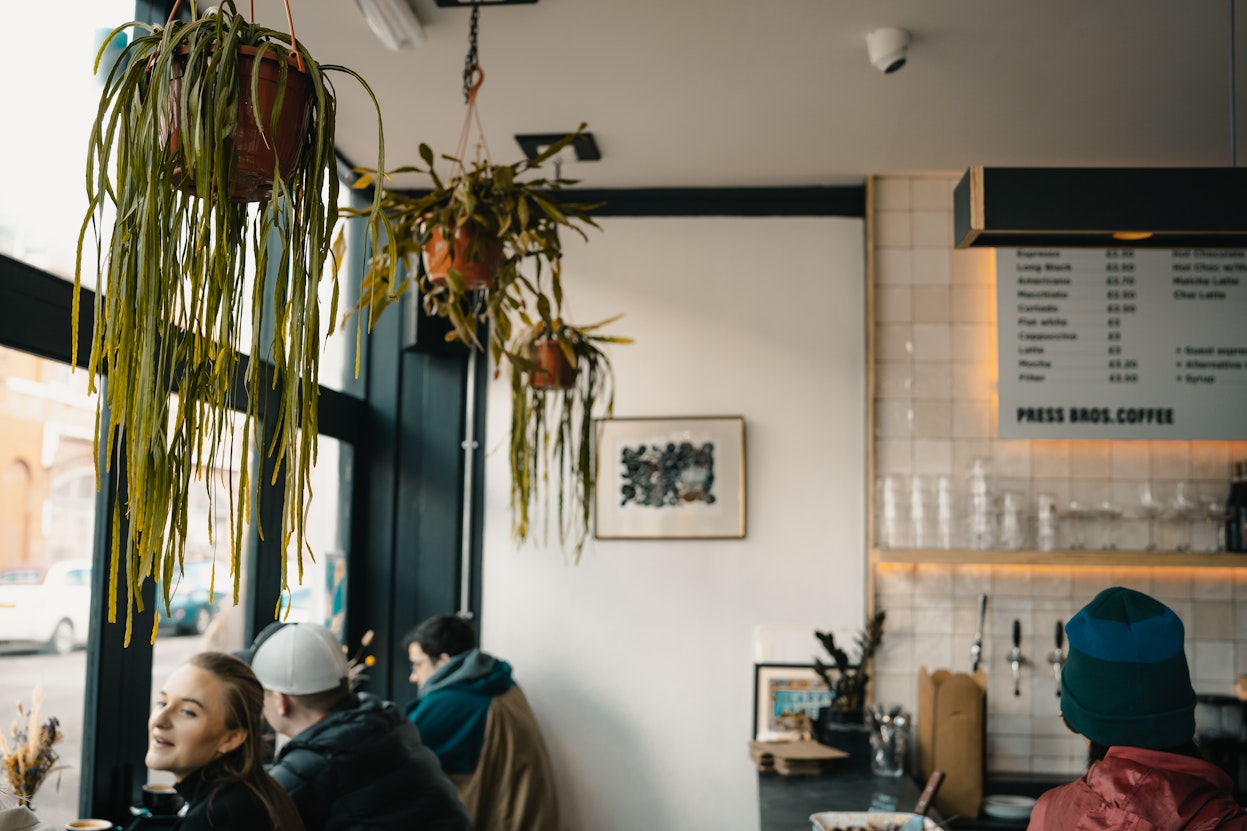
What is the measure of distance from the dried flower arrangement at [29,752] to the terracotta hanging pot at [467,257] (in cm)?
120

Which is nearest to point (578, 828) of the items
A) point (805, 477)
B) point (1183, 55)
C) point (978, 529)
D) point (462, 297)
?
point (805, 477)

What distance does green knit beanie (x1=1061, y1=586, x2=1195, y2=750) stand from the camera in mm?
1660

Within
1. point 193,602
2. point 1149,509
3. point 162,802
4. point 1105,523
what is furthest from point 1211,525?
point 162,802

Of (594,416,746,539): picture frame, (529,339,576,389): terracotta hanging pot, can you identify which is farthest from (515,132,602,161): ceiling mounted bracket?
(594,416,746,539): picture frame

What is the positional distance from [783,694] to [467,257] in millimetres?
2436

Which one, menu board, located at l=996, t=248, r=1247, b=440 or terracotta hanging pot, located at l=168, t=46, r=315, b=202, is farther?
menu board, located at l=996, t=248, r=1247, b=440

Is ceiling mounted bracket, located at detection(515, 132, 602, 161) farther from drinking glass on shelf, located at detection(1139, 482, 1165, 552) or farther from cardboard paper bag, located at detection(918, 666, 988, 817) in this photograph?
drinking glass on shelf, located at detection(1139, 482, 1165, 552)

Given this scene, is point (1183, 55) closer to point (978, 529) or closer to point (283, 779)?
point (978, 529)

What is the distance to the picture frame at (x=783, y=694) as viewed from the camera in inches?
168

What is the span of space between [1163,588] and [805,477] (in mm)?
1292

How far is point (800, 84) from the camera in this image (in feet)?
11.6

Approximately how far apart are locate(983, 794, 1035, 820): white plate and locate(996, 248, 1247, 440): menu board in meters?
1.22

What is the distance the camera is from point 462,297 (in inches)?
100

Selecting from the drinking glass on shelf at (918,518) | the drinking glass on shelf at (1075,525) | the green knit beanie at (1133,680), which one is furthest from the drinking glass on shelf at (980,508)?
the green knit beanie at (1133,680)
